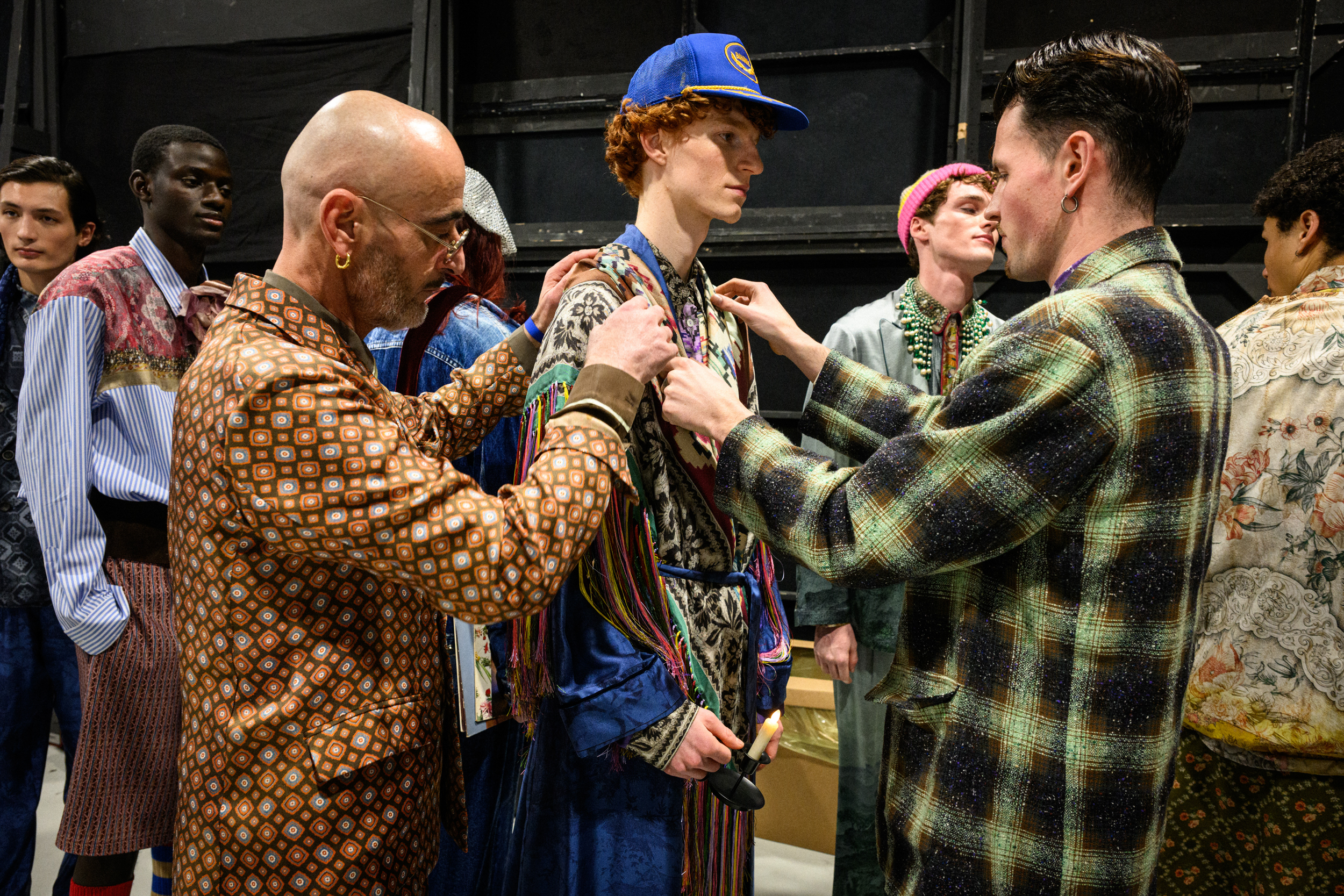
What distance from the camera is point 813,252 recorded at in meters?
4.21

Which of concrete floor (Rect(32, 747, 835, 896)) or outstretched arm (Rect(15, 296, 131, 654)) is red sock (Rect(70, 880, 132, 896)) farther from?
concrete floor (Rect(32, 747, 835, 896))

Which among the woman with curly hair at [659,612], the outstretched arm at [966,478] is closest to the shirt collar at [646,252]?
the woman with curly hair at [659,612]

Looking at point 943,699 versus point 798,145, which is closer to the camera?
point 943,699

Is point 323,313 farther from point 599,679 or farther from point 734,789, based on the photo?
point 734,789

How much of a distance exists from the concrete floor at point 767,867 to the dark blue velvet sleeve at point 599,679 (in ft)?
6.76

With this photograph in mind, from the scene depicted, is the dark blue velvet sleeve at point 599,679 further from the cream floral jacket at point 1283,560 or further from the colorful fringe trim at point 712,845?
the cream floral jacket at point 1283,560

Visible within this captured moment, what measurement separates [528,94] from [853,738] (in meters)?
3.73

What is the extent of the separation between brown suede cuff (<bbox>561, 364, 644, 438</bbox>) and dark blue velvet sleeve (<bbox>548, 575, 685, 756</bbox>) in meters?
0.26

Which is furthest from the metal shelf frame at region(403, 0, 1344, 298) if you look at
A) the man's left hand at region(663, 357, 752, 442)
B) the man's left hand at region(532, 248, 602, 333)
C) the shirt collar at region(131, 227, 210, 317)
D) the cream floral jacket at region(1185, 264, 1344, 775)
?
the man's left hand at region(663, 357, 752, 442)

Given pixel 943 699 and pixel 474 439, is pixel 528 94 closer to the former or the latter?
pixel 474 439

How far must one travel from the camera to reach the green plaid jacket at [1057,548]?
40.3 inches

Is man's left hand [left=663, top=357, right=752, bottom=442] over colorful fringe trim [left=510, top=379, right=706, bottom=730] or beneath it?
over

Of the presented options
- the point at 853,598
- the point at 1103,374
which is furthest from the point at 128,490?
the point at 1103,374

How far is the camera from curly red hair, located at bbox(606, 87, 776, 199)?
4.87 ft
